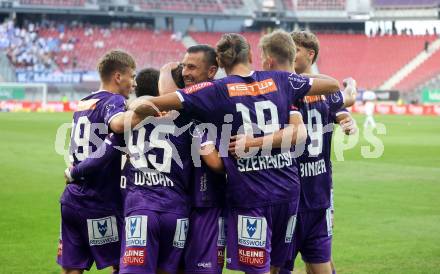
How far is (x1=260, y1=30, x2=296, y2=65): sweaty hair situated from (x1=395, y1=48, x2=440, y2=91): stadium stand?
58.6 meters

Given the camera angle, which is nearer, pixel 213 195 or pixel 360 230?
pixel 213 195

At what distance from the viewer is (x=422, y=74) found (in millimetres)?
66938

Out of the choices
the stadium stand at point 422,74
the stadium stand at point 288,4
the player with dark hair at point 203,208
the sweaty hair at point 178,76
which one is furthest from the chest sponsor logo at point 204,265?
the stadium stand at point 288,4

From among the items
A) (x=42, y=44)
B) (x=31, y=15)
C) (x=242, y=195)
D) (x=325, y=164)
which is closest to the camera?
(x=242, y=195)

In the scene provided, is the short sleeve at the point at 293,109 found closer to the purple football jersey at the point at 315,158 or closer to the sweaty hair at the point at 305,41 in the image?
the purple football jersey at the point at 315,158

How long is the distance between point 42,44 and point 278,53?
203 feet

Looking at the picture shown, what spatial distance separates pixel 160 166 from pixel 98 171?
0.65 meters

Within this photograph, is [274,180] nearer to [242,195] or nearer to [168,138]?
[242,195]

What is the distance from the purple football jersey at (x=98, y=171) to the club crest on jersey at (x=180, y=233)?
0.81 meters

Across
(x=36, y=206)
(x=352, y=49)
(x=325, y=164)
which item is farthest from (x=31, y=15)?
(x=325, y=164)

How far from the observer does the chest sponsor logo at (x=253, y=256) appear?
6336mm

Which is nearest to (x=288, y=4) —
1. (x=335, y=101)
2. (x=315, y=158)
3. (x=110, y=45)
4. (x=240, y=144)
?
(x=110, y=45)

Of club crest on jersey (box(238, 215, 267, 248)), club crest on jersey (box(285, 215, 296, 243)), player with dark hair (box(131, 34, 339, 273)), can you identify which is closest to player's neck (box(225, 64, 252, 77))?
player with dark hair (box(131, 34, 339, 273))

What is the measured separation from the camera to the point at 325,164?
7.44 m
